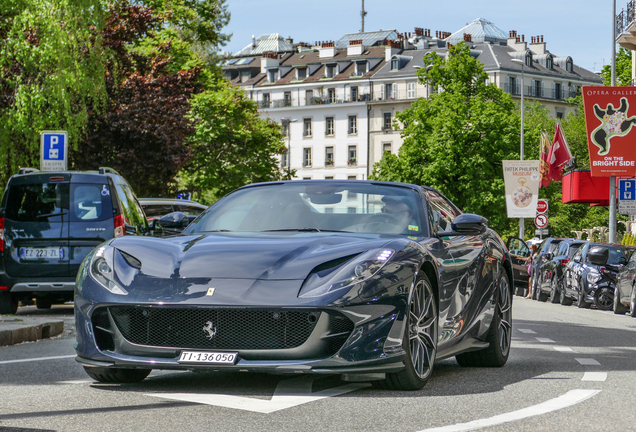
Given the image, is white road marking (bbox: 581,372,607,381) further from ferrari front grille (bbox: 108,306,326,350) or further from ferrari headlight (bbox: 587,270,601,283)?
ferrari headlight (bbox: 587,270,601,283)

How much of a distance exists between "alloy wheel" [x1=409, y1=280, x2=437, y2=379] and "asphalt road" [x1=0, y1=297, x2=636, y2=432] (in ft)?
0.56

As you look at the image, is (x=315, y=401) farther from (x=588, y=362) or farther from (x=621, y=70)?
(x=621, y=70)

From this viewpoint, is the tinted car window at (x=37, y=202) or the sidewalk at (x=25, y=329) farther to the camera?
the tinted car window at (x=37, y=202)

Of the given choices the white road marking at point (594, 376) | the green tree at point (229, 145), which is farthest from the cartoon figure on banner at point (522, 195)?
the white road marking at point (594, 376)

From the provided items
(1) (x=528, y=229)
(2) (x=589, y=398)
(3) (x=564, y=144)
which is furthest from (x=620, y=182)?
(1) (x=528, y=229)

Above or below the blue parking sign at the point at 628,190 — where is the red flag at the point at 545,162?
above

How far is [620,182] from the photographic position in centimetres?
3075

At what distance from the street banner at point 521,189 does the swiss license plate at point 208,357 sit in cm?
4046

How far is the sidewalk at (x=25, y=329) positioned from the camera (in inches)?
420

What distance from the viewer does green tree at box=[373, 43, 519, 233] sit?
207ft

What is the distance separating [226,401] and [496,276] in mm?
3281

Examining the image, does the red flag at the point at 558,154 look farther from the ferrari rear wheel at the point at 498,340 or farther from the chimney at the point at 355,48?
the chimney at the point at 355,48

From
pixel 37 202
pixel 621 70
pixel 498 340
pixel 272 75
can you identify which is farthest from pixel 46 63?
pixel 272 75

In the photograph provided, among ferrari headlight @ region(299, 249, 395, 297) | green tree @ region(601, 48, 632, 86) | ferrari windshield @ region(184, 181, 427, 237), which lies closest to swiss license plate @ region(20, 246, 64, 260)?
ferrari windshield @ region(184, 181, 427, 237)
